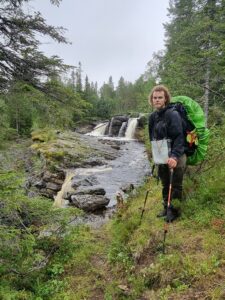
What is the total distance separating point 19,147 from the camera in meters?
8.52

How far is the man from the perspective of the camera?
5.11 meters

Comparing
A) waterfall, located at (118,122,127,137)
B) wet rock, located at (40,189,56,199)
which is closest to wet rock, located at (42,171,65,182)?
wet rock, located at (40,189,56,199)

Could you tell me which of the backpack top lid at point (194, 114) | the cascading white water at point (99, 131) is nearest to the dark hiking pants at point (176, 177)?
the backpack top lid at point (194, 114)

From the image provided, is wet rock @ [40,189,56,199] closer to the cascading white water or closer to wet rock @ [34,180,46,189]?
wet rock @ [34,180,46,189]

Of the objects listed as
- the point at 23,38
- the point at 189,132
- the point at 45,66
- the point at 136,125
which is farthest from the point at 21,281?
the point at 136,125

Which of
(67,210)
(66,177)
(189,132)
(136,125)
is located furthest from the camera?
(136,125)

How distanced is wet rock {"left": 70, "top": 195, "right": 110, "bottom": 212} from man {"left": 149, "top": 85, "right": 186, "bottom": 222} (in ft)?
19.1

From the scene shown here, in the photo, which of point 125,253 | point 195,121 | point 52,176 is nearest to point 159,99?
point 195,121

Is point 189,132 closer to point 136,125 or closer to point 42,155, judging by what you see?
point 42,155

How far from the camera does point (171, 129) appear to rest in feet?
17.0

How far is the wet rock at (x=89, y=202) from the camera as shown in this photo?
1117 centimetres

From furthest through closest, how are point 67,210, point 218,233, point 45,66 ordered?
point 45,66, point 67,210, point 218,233

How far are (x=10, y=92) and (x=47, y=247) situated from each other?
3.20 metres

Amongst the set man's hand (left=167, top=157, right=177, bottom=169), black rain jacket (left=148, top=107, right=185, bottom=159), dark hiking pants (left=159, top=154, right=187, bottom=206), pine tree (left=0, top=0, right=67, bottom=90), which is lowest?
dark hiking pants (left=159, top=154, right=187, bottom=206)
